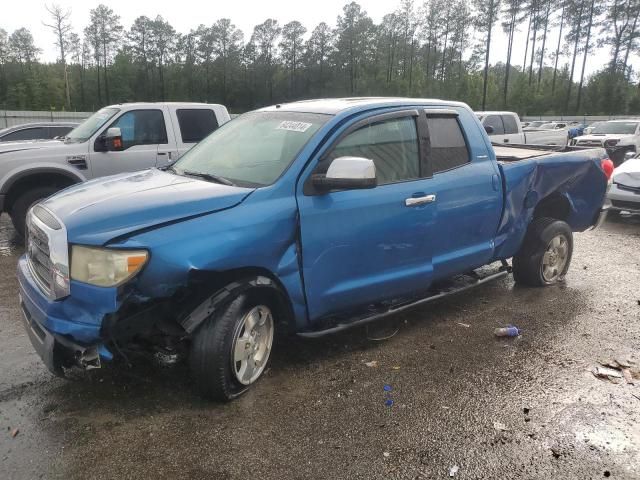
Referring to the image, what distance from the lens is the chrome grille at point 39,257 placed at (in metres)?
2.93

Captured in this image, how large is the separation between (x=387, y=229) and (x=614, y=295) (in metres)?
3.17

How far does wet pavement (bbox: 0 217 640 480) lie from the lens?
2.67 metres

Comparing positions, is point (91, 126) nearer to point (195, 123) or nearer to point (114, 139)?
point (114, 139)

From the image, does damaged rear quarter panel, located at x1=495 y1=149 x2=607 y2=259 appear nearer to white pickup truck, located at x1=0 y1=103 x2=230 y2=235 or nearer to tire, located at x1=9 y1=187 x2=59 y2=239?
white pickup truck, located at x1=0 y1=103 x2=230 y2=235

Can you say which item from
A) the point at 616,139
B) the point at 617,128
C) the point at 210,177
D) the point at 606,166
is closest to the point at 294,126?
the point at 210,177

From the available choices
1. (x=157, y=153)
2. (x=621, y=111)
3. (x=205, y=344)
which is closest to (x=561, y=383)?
(x=205, y=344)

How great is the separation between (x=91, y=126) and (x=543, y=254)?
21.0 feet

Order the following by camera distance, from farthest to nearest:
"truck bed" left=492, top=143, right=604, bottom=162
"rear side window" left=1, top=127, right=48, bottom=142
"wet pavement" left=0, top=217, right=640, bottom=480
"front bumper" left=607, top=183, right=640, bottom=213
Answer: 1. "rear side window" left=1, top=127, right=48, bottom=142
2. "front bumper" left=607, top=183, right=640, bottom=213
3. "truck bed" left=492, top=143, right=604, bottom=162
4. "wet pavement" left=0, top=217, right=640, bottom=480

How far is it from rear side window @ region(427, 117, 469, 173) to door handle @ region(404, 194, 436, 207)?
0.28 m

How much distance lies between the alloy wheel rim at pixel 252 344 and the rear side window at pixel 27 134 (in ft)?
34.3

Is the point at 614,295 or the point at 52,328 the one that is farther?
the point at 614,295

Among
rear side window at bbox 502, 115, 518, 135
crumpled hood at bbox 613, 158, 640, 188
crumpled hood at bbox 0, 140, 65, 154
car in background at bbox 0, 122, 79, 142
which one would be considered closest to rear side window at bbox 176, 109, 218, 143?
crumpled hood at bbox 0, 140, 65, 154

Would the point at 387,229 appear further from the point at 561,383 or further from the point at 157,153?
the point at 157,153

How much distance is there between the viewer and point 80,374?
3.45 m
